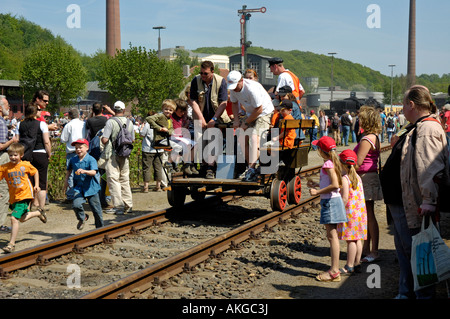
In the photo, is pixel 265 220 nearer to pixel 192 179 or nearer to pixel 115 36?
pixel 192 179

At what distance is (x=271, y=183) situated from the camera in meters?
9.09

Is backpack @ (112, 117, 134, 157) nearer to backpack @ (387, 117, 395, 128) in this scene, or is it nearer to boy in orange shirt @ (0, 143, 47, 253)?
boy in orange shirt @ (0, 143, 47, 253)

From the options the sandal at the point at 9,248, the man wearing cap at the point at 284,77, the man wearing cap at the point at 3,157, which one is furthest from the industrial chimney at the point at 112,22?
the sandal at the point at 9,248

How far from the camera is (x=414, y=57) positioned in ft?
329

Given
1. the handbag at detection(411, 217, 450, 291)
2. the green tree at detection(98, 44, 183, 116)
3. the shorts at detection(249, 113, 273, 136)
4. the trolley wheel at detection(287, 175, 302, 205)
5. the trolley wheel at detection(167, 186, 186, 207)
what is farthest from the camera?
the green tree at detection(98, 44, 183, 116)

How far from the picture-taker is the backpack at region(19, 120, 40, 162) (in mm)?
9211

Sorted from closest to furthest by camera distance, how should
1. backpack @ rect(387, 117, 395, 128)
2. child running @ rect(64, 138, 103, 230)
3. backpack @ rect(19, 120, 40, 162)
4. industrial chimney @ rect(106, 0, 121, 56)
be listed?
child running @ rect(64, 138, 103, 230) → backpack @ rect(19, 120, 40, 162) → backpack @ rect(387, 117, 395, 128) → industrial chimney @ rect(106, 0, 121, 56)

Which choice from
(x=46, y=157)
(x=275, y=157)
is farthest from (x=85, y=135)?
(x=275, y=157)

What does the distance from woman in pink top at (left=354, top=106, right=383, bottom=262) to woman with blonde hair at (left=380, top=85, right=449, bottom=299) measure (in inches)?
60.5

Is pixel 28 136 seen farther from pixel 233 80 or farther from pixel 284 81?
pixel 284 81

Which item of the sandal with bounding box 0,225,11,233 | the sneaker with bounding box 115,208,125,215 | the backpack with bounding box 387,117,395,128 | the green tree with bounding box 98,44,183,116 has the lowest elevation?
the sandal with bounding box 0,225,11,233

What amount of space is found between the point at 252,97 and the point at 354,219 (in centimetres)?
319

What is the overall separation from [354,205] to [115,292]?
299cm

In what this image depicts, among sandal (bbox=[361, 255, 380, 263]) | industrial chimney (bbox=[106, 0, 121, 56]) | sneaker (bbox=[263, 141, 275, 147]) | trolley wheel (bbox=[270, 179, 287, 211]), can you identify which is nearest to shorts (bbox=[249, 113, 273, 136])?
sneaker (bbox=[263, 141, 275, 147])
